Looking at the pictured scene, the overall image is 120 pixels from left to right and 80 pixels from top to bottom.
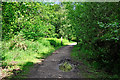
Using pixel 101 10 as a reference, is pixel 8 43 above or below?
below

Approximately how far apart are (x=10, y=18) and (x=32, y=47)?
4.29 metres

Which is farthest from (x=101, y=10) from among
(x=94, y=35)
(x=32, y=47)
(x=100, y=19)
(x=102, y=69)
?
(x=32, y=47)

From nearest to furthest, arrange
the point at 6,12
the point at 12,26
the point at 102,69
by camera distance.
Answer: the point at 102,69 → the point at 6,12 → the point at 12,26

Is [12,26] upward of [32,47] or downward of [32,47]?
upward

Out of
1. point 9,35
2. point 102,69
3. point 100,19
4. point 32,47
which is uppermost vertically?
point 100,19

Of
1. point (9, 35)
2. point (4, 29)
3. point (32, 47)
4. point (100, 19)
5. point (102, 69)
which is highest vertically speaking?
point (100, 19)

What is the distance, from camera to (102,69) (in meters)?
6.19

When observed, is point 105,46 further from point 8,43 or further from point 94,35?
point 8,43

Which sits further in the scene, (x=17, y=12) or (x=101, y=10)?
(x=17, y=12)

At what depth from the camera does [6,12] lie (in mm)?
6754

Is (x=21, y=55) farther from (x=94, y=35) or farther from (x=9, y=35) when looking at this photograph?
(x=94, y=35)

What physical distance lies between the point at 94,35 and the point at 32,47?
671cm

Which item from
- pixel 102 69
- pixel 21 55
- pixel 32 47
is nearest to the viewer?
pixel 102 69

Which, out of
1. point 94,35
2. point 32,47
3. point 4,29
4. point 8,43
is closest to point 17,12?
point 4,29
